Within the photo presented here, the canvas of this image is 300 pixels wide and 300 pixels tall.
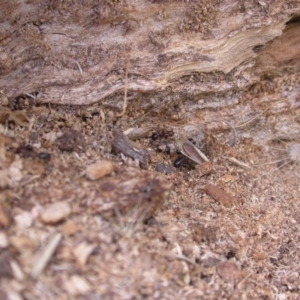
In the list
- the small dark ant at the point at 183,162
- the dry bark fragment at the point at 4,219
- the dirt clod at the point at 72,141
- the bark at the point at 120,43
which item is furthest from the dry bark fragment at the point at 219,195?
the dry bark fragment at the point at 4,219

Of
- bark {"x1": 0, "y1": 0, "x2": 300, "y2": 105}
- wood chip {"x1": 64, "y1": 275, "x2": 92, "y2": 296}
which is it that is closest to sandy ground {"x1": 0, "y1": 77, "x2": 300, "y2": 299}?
wood chip {"x1": 64, "y1": 275, "x2": 92, "y2": 296}

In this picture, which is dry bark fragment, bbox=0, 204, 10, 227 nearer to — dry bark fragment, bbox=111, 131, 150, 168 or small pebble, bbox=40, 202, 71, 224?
small pebble, bbox=40, 202, 71, 224

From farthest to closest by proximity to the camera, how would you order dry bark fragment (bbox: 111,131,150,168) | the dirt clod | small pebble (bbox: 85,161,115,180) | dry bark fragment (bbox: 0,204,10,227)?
dry bark fragment (bbox: 111,131,150,168) < the dirt clod < small pebble (bbox: 85,161,115,180) < dry bark fragment (bbox: 0,204,10,227)

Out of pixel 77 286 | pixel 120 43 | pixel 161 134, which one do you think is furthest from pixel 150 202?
pixel 120 43

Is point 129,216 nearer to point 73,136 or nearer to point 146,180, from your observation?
point 146,180

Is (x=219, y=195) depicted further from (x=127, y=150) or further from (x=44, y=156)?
(x=44, y=156)

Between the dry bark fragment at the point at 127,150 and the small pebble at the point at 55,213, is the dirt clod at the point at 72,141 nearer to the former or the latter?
the dry bark fragment at the point at 127,150

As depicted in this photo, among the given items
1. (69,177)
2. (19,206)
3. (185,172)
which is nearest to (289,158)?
(185,172)
